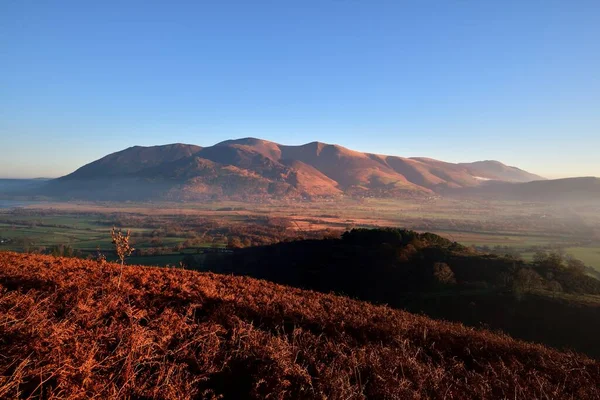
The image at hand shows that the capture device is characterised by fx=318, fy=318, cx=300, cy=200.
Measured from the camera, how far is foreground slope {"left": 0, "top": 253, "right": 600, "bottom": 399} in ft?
14.9

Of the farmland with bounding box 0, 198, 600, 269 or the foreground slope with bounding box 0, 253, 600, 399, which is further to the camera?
the farmland with bounding box 0, 198, 600, 269

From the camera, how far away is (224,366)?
18.5 feet

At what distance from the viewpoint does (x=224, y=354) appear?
610 centimetres

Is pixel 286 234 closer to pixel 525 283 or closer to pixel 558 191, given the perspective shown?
pixel 525 283

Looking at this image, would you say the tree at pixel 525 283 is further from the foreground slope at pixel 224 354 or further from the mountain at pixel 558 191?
the mountain at pixel 558 191

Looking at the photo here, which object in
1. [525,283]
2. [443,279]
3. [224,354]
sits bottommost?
[443,279]

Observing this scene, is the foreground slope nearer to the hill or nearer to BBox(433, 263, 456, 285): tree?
the hill

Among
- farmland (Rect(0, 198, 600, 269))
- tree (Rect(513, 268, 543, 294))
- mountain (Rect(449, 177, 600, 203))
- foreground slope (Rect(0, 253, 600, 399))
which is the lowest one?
farmland (Rect(0, 198, 600, 269))

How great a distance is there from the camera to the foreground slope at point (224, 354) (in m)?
4.55

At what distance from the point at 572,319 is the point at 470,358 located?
73.0 feet

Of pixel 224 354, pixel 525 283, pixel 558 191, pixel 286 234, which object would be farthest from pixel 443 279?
pixel 558 191

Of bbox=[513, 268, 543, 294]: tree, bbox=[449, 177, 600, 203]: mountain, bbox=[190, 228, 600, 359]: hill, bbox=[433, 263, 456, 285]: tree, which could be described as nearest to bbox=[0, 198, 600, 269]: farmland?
bbox=[190, 228, 600, 359]: hill

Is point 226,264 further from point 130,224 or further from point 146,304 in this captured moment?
point 130,224

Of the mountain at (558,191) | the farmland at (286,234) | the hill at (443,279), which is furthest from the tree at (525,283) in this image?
the mountain at (558,191)
